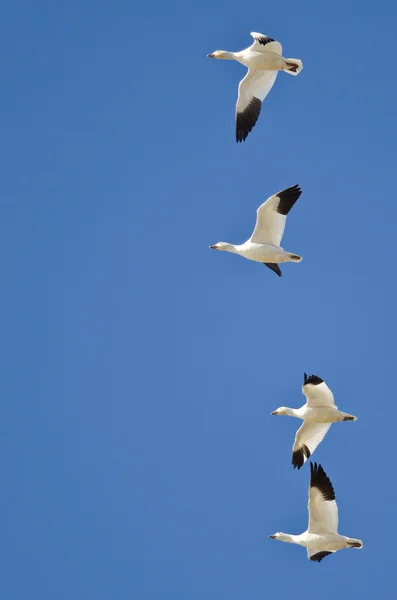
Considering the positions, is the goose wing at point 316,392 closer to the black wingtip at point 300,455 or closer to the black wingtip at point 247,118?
the black wingtip at point 300,455

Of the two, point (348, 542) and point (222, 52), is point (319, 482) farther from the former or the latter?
point (222, 52)

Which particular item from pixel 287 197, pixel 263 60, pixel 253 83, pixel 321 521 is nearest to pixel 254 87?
pixel 253 83

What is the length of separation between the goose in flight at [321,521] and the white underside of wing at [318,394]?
97 centimetres

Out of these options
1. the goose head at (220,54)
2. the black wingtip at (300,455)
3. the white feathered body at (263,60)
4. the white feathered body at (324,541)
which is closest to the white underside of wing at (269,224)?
the white feathered body at (263,60)

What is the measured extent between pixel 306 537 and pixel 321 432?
1620 mm

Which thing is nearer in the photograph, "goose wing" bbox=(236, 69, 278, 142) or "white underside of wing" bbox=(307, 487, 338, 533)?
"white underside of wing" bbox=(307, 487, 338, 533)

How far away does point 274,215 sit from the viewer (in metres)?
16.4

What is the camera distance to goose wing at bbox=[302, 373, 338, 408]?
51.2 feet

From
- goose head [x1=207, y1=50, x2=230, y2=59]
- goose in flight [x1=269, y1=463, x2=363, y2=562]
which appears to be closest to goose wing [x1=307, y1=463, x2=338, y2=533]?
goose in flight [x1=269, y1=463, x2=363, y2=562]

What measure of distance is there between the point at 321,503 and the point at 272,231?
4184mm

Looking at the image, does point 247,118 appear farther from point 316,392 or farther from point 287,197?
point 316,392

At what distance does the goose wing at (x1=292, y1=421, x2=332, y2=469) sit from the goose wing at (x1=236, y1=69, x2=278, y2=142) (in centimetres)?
464

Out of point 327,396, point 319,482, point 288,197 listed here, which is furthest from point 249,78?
point 319,482

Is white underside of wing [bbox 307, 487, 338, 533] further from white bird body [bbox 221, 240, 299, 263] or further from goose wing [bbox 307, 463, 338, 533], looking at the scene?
white bird body [bbox 221, 240, 299, 263]
